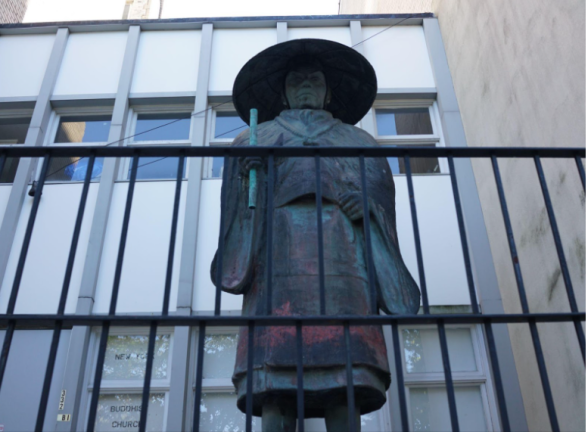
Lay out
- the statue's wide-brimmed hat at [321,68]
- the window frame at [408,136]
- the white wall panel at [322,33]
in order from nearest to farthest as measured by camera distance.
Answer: the statue's wide-brimmed hat at [321,68] < the window frame at [408,136] < the white wall panel at [322,33]

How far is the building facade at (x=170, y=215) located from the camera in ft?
20.4

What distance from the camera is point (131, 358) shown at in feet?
21.4

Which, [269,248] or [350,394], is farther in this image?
[269,248]

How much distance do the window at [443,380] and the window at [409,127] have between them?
8.26ft

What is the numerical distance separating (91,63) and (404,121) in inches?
184

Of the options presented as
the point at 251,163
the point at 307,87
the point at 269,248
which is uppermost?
the point at 307,87

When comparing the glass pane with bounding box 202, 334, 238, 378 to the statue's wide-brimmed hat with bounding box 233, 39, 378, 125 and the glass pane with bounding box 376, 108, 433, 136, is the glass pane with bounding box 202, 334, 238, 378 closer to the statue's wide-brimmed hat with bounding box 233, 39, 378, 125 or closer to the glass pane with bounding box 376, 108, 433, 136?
the statue's wide-brimmed hat with bounding box 233, 39, 378, 125

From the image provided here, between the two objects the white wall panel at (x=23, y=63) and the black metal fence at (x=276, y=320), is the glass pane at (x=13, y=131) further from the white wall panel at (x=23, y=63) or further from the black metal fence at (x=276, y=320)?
the black metal fence at (x=276, y=320)

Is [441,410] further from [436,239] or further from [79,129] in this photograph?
[79,129]

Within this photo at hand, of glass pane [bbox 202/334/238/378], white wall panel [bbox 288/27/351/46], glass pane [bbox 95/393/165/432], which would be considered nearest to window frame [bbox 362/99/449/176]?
white wall panel [bbox 288/27/351/46]

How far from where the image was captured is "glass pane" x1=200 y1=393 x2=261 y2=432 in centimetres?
607

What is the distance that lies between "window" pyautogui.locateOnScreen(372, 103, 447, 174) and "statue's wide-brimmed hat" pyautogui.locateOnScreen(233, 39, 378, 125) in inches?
150

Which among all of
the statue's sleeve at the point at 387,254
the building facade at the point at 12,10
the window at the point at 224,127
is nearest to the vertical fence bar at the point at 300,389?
the statue's sleeve at the point at 387,254

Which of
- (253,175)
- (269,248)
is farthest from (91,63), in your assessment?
(269,248)
